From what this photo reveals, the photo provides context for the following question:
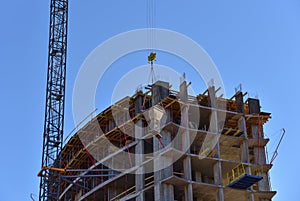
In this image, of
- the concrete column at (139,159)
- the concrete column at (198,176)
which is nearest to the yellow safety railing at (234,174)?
the concrete column at (198,176)

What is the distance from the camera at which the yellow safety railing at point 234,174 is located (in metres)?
57.5

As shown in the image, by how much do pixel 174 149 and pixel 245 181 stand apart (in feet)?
21.8

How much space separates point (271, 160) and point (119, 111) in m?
15.1

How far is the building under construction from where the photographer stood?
185ft

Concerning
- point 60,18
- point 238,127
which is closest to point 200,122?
point 238,127

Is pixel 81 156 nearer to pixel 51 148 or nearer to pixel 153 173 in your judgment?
pixel 51 148

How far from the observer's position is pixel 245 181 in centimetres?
5541

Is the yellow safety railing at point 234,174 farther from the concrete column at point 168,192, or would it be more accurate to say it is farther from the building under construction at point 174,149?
the concrete column at point 168,192

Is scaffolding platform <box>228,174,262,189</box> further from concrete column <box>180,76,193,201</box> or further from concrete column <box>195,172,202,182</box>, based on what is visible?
concrete column <box>195,172,202,182</box>

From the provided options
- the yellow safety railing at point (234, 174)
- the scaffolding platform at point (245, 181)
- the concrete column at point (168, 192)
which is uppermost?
the yellow safety railing at point (234, 174)

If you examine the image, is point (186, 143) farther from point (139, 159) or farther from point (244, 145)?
point (244, 145)

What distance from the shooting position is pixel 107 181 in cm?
5956

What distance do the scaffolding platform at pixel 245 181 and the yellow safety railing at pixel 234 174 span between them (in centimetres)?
56

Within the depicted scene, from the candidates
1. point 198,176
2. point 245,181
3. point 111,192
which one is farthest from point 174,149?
point 111,192
